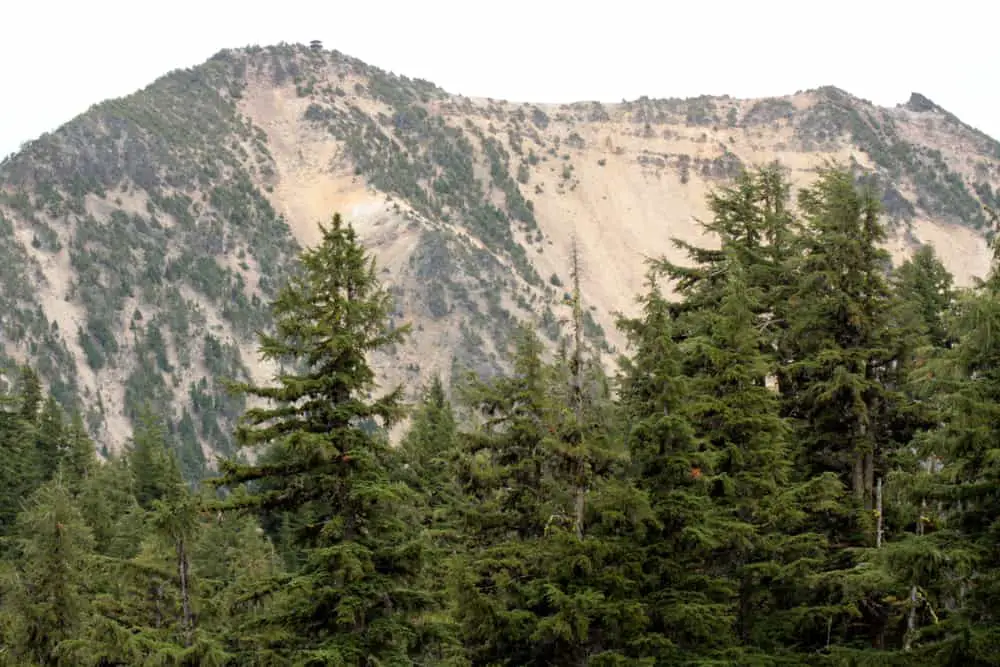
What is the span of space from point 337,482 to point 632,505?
201 inches

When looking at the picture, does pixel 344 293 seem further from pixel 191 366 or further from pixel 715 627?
pixel 191 366

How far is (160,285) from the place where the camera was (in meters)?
136

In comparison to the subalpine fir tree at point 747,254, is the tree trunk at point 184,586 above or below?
below

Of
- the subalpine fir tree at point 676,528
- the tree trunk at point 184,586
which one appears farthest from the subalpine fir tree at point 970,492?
the tree trunk at point 184,586

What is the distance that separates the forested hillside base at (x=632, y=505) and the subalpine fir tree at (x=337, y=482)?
0.05m

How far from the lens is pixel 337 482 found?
53.3 feet

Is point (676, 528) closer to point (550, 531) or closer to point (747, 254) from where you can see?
point (550, 531)

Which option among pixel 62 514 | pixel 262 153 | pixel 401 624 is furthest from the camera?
pixel 262 153

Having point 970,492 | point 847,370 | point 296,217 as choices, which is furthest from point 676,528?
point 296,217

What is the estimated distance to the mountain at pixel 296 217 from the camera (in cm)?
12562

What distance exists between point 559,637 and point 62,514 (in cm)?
1331

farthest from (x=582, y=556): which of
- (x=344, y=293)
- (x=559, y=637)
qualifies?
(x=344, y=293)

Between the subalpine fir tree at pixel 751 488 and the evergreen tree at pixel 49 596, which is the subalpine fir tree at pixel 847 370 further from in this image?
the evergreen tree at pixel 49 596

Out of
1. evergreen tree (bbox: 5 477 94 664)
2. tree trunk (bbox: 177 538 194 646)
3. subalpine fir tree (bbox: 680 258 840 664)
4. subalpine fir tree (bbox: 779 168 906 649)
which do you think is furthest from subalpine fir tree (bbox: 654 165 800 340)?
evergreen tree (bbox: 5 477 94 664)
